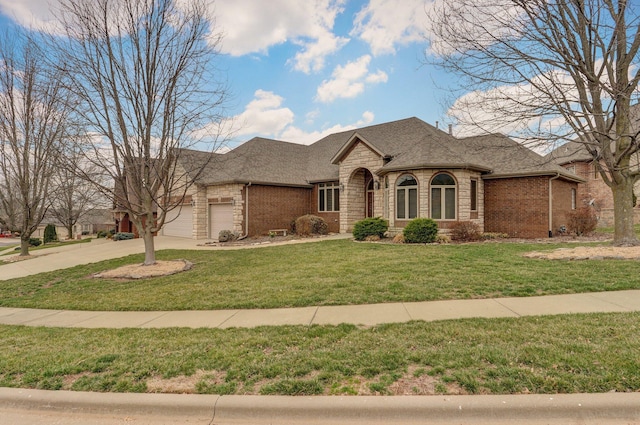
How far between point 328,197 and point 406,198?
20.4ft

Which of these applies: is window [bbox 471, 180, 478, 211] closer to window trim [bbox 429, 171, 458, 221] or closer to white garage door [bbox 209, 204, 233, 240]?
window trim [bbox 429, 171, 458, 221]

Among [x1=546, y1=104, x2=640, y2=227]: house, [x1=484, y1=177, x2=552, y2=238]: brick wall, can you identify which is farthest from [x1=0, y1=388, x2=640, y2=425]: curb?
[x1=546, y1=104, x2=640, y2=227]: house

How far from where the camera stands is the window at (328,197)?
2106 centimetres

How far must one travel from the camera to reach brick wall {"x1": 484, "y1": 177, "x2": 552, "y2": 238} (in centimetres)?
1545

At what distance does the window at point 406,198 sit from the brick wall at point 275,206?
710 cm

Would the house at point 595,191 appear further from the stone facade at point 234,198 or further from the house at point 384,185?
the stone facade at point 234,198

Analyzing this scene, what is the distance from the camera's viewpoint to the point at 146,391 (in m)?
3.34

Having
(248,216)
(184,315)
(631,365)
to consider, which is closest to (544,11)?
(631,365)

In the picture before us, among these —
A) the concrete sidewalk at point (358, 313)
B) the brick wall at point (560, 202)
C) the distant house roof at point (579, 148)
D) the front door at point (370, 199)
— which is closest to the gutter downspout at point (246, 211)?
the front door at point (370, 199)

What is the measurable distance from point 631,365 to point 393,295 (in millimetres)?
3560

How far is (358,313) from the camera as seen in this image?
5559 mm

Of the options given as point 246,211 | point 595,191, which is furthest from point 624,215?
point 595,191

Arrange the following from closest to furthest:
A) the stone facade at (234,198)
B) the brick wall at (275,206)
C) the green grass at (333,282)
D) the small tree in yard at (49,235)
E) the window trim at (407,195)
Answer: the green grass at (333,282)
the window trim at (407,195)
the stone facade at (234,198)
the brick wall at (275,206)
the small tree in yard at (49,235)

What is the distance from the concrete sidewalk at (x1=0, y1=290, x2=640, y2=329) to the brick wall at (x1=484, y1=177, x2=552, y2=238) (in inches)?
407
